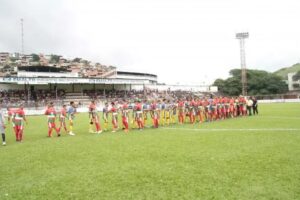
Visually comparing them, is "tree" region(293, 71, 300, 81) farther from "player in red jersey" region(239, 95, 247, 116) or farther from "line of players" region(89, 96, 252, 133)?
"player in red jersey" region(239, 95, 247, 116)

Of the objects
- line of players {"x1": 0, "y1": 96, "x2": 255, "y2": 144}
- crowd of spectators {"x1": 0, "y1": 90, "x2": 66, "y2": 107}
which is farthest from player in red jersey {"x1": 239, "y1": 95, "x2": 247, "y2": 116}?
crowd of spectators {"x1": 0, "y1": 90, "x2": 66, "y2": 107}

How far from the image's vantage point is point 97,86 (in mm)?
68375

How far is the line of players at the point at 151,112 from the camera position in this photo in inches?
779

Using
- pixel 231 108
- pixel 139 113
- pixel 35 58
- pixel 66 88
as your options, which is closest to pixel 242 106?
pixel 231 108

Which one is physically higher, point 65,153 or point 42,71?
point 42,71

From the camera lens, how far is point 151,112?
75.5ft

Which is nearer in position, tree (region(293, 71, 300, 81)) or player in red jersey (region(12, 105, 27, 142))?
player in red jersey (region(12, 105, 27, 142))

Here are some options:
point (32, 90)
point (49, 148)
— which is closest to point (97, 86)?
point (32, 90)

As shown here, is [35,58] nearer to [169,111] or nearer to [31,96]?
[31,96]

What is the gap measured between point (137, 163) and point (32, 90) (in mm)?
54724

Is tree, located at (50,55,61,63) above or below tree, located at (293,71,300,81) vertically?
above

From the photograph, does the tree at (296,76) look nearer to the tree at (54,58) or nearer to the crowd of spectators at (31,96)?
the crowd of spectators at (31,96)

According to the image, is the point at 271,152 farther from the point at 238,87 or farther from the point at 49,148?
the point at 238,87

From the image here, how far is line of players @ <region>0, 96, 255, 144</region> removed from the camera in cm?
1980
